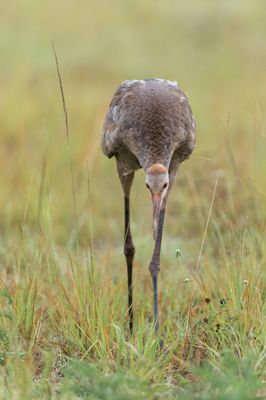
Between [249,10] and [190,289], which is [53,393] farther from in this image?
[249,10]

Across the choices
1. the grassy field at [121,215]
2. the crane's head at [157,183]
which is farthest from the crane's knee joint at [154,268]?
the crane's head at [157,183]

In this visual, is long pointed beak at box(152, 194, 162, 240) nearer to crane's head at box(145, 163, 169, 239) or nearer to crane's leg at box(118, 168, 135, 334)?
crane's head at box(145, 163, 169, 239)

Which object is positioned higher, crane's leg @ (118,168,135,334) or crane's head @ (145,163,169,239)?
crane's head @ (145,163,169,239)

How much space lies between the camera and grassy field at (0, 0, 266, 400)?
13.6 ft

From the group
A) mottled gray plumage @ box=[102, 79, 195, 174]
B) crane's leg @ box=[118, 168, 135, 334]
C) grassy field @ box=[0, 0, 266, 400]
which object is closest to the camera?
grassy field @ box=[0, 0, 266, 400]

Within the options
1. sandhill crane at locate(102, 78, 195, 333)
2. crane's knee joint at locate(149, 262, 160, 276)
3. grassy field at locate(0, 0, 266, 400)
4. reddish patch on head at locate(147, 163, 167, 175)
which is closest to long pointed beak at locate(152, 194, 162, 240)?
sandhill crane at locate(102, 78, 195, 333)

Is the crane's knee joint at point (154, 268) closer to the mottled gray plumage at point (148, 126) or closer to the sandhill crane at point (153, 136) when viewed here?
the sandhill crane at point (153, 136)

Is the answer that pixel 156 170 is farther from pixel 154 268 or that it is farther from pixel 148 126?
pixel 154 268

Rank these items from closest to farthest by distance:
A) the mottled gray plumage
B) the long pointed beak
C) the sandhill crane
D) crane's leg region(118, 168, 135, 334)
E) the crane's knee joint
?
the long pointed beak → the sandhill crane → the mottled gray plumage → the crane's knee joint → crane's leg region(118, 168, 135, 334)

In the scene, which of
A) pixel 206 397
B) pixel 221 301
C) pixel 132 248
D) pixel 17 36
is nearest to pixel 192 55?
pixel 17 36

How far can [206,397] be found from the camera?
3.46 m

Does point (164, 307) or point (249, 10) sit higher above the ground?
point (249, 10)

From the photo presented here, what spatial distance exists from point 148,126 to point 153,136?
2.9 inches

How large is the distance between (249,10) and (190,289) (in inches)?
367
